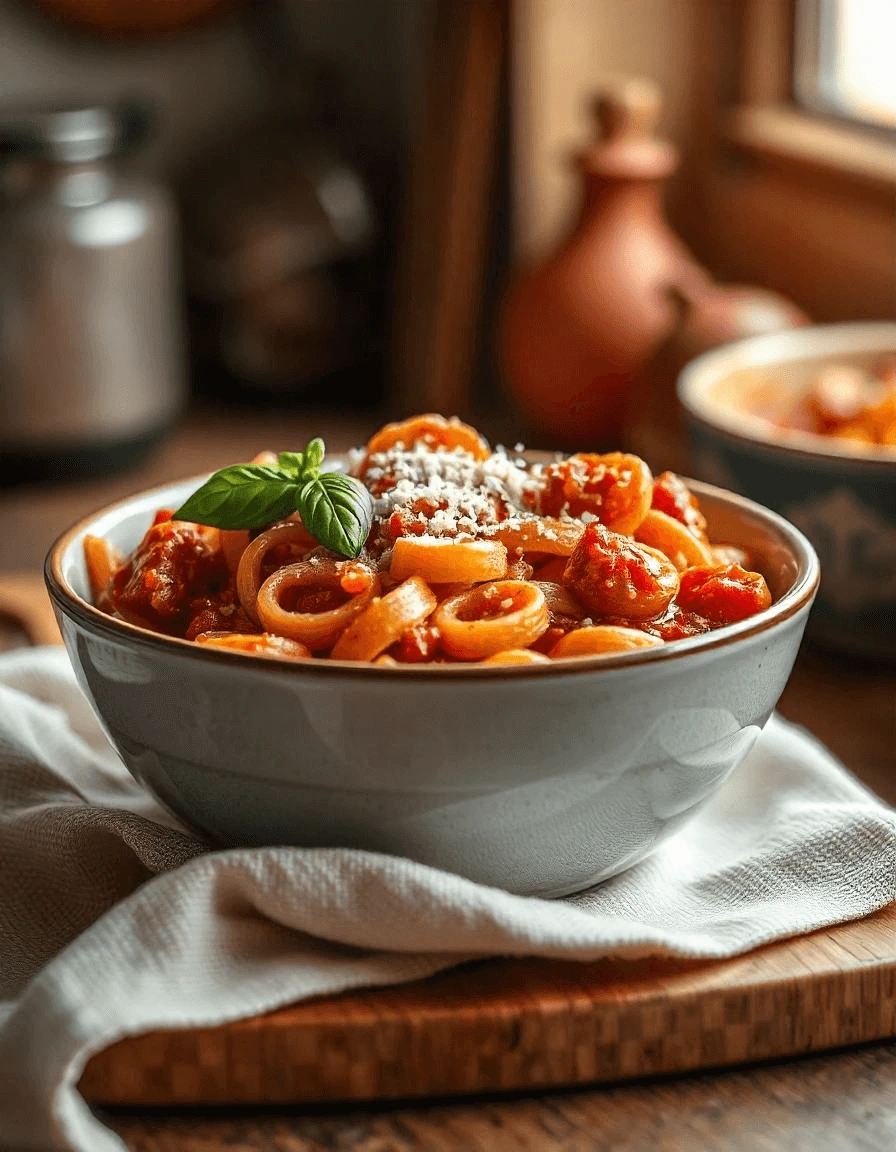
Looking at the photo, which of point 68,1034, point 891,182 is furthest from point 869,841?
point 891,182

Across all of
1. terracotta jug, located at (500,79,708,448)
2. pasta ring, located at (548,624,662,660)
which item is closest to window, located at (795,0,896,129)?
terracotta jug, located at (500,79,708,448)

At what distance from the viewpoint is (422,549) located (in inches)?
38.5

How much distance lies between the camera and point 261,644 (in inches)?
36.9

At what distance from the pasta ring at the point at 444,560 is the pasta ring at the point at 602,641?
0.07 meters

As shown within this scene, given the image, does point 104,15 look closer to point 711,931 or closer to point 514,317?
point 514,317

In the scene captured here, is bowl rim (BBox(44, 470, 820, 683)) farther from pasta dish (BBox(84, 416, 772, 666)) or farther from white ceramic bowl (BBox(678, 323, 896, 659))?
white ceramic bowl (BBox(678, 323, 896, 659))

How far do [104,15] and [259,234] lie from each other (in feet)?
1.85

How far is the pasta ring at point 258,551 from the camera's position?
3.36 feet

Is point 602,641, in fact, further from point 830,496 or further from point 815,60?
point 815,60

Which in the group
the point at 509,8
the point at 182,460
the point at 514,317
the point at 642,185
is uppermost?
the point at 509,8

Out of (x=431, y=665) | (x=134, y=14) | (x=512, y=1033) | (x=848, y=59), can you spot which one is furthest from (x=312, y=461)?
(x=134, y=14)

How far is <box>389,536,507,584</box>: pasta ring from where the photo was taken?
979mm

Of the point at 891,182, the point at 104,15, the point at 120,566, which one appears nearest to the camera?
the point at 120,566

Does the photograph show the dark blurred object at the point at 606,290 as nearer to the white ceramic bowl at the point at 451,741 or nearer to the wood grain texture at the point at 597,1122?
the white ceramic bowl at the point at 451,741
